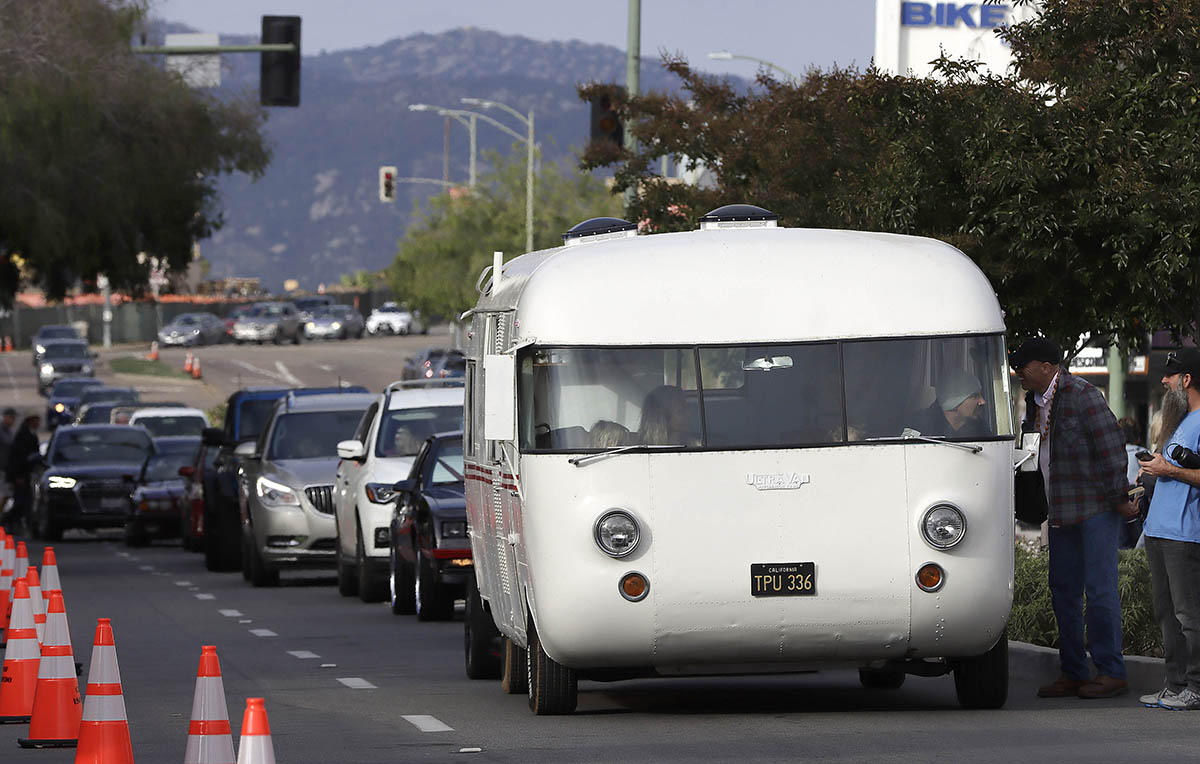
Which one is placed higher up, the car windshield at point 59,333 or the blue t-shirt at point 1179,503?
the blue t-shirt at point 1179,503

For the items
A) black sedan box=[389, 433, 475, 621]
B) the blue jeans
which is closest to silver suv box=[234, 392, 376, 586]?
black sedan box=[389, 433, 475, 621]

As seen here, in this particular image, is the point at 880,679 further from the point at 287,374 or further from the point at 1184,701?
the point at 287,374

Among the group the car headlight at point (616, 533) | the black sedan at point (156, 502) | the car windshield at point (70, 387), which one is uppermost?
the car headlight at point (616, 533)

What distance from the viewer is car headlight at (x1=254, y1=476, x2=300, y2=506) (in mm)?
24719

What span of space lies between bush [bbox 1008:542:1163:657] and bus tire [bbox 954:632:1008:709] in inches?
60.9

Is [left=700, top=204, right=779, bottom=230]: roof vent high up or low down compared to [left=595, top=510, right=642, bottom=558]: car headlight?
up

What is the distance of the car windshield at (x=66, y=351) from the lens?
80.6 meters

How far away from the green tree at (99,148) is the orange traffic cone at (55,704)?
2101 centimetres

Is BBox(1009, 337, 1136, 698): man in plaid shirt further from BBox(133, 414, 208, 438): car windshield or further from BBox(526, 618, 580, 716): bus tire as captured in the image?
BBox(133, 414, 208, 438): car windshield

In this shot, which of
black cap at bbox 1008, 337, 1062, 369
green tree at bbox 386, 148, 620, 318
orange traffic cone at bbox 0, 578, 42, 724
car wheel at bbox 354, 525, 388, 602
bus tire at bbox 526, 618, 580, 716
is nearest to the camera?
bus tire at bbox 526, 618, 580, 716

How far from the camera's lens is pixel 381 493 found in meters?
21.8

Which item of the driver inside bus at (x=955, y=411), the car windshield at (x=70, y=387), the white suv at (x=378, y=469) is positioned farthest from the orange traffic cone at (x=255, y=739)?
the car windshield at (x=70, y=387)

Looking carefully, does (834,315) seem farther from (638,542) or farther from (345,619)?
(345,619)

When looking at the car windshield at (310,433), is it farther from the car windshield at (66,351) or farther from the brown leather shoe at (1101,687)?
the car windshield at (66,351)
